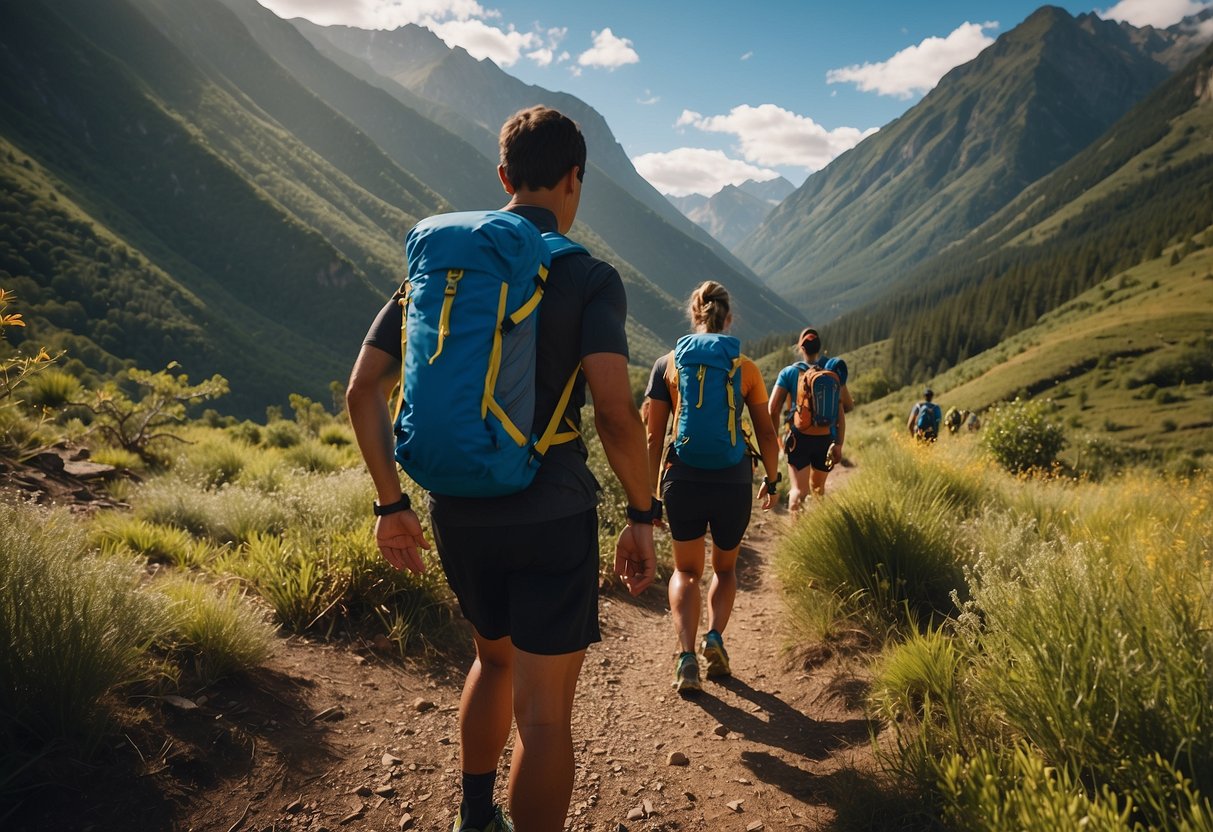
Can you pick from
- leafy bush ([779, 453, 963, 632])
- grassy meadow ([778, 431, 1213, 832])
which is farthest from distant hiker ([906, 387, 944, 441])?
grassy meadow ([778, 431, 1213, 832])

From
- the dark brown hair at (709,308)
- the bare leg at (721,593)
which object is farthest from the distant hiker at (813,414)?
the bare leg at (721,593)

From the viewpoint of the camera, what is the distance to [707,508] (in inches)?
152

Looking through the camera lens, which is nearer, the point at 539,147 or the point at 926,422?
the point at 539,147

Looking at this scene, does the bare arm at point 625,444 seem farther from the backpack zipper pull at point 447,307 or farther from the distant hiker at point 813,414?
the distant hiker at point 813,414

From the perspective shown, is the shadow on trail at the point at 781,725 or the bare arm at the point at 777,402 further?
the bare arm at the point at 777,402

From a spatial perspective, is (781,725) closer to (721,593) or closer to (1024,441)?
(721,593)

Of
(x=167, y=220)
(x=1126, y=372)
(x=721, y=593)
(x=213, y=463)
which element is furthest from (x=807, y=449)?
(x=167, y=220)

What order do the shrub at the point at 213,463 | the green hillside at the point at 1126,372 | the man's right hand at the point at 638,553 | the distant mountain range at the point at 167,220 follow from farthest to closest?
the distant mountain range at the point at 167,220 < the green hillside at the point at 1126,372 < the shrub at the point at 213,463 < the man's right hand at the point at 638,553

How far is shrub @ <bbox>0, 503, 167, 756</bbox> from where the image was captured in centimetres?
244

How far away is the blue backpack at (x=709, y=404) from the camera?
12.4ft

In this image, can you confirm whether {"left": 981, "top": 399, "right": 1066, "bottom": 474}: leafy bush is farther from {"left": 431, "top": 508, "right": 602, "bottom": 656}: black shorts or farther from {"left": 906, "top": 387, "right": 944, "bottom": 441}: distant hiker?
{"left": 431, "top": 508, "right": 602, "bottom": 656}: black shorts

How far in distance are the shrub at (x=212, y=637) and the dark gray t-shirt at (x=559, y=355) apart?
210 centimetres

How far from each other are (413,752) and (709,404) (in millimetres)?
2562

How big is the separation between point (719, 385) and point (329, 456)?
811 cm
